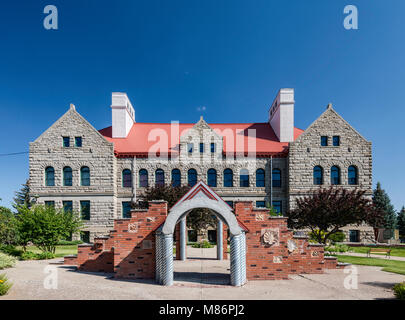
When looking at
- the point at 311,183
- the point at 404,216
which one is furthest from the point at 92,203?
the point at 404,216

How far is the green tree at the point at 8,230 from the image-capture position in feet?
53.8

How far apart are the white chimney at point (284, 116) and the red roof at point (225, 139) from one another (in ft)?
2.57

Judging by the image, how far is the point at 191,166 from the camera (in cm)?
2452

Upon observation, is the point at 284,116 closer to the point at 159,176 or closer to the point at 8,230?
the point at 159,176

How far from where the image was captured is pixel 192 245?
2089 cm

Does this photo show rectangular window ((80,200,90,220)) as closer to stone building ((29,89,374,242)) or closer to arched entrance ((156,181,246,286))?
stone building ((29,89,374,242))

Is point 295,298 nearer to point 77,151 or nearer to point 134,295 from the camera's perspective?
point 134,295

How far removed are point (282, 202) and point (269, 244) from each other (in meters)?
15.8

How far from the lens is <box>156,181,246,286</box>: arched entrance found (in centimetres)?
861

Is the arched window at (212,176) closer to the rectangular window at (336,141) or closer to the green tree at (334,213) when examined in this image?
the green tree at (334,213)

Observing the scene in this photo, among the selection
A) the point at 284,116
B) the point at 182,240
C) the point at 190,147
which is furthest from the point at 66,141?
the point at 284,116

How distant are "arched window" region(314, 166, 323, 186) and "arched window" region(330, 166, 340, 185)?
1.05m

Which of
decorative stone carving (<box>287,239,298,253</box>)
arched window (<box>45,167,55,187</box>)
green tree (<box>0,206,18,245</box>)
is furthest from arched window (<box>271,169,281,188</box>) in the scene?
arched window (<box>45,167,55,187</box>)

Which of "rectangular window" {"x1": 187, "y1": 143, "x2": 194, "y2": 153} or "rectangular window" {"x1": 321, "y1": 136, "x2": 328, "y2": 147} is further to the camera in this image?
"rectangular window" {"x1": 187, "y1": 143, "x2": 194, "y2": 153}
